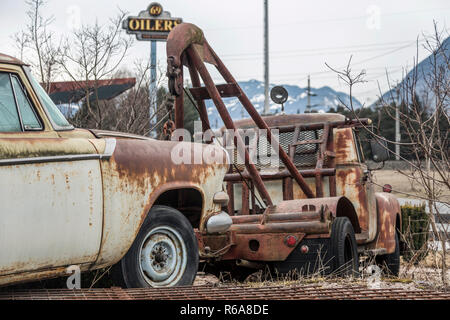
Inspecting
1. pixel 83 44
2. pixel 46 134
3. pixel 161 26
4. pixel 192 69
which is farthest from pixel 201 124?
pixel 161 26

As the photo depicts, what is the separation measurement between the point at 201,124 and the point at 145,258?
10.4 ft

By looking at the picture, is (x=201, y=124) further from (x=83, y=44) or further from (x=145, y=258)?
(x=83, y=44)

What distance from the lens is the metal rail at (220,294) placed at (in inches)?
153

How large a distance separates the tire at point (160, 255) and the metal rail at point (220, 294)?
187mm

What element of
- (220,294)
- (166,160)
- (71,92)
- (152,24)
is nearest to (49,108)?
(166,160)

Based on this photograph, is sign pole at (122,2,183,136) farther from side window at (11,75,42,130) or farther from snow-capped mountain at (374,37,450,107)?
side window at (11,75,42,130)

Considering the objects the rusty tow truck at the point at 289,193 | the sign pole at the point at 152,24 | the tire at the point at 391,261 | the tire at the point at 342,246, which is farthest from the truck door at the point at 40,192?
the sign pole at the point at 152,24

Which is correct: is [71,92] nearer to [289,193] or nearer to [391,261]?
[289,193]

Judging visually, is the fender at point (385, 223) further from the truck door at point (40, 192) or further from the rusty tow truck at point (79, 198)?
the truck door at point (40, 192)

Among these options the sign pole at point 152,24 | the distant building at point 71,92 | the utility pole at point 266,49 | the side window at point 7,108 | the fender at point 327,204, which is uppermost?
the sign pole at point 152,24

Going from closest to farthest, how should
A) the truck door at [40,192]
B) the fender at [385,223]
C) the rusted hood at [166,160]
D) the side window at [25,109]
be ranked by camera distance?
the truck door at [40,192]
the side window at [25,109]
the rusted hood at [166,160]
the fender at [385,223]

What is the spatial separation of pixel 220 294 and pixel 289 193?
3491 mm

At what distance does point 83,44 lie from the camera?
12852 millimetres

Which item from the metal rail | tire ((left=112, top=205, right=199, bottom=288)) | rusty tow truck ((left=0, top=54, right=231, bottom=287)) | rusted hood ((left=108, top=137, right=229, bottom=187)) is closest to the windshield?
rusty tow truck ((left=0, top=54, right=231, bottom=287))
